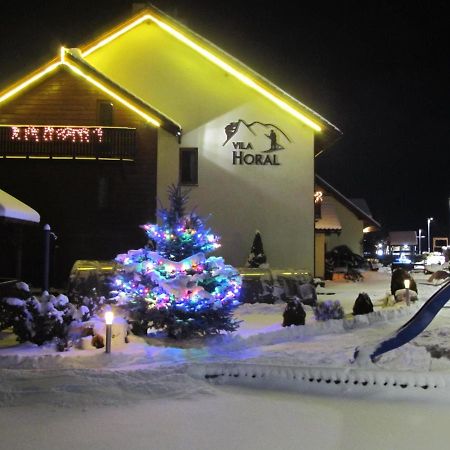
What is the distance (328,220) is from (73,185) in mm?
13911

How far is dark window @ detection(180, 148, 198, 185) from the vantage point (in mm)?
22266

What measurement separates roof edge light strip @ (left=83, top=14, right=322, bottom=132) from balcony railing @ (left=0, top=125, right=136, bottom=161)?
10.9 feet

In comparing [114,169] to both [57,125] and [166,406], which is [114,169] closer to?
[57,125]

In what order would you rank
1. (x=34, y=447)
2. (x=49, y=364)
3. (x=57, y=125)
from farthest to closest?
(x=57, y=125) < (x=49, y=364) < (x=34, y=447)

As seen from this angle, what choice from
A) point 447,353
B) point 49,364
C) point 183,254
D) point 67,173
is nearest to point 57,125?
point 67,173

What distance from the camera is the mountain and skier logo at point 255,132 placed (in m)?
22.2

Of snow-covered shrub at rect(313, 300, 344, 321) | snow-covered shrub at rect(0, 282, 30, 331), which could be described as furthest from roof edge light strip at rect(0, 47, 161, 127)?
snow-covered shrub at rect(313, 300, 344, 321)

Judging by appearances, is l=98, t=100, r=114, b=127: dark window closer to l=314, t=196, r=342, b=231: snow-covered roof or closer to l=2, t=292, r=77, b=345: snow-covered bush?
l=314, t=196, r=342, b=231: snow-covered roof

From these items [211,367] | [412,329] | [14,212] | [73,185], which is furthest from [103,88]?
[412,329]

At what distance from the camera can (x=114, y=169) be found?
2158 cm

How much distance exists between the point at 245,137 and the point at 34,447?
1746cm

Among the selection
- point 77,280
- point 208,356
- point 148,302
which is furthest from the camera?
point 77,280

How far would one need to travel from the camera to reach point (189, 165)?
22359 mm

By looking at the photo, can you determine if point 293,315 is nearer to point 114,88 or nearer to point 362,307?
point 362,307
